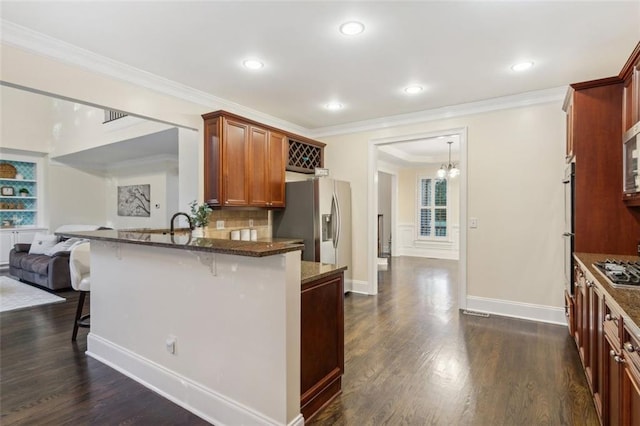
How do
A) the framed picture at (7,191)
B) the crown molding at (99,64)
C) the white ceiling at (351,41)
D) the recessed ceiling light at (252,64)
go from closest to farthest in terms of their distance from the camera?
the white ceiling at (351,41), the crown molding at (99,64), the recessed ceiling light at (252,64), the framed picture at (7,191)

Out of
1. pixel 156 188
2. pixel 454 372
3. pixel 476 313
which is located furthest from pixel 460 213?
pixel 156 188

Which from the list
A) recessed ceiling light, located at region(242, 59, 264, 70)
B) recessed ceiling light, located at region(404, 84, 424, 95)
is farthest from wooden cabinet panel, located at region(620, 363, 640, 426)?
recessed ceiling light, located at region(242, 59, 264, 70)

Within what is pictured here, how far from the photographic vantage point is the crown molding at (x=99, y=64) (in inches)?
97.1

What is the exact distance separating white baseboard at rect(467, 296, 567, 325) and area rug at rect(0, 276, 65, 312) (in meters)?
5.59

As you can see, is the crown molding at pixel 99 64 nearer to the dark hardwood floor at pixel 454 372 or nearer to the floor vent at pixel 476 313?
the dark hardwood floor at pixel 454 372

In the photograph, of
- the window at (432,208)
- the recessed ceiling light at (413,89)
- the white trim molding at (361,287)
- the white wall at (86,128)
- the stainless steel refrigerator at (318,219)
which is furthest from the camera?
the window at (432,208)

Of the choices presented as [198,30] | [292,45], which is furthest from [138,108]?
[292,45]

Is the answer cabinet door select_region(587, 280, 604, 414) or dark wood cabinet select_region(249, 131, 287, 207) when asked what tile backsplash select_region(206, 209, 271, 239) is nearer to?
dark wood cabinet select_region(249, 131, 287, 207)

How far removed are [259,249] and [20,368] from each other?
8.42 feet

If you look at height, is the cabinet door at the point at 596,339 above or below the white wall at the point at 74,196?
below

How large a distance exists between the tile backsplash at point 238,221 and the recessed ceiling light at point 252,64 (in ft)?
6.01

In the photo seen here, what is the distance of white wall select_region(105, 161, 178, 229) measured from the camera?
7.00 meters

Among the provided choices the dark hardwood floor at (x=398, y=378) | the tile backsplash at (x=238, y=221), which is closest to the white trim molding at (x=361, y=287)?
the dark hardwood floor at (x=398, y=378)

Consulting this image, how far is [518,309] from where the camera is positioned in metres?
3.94
